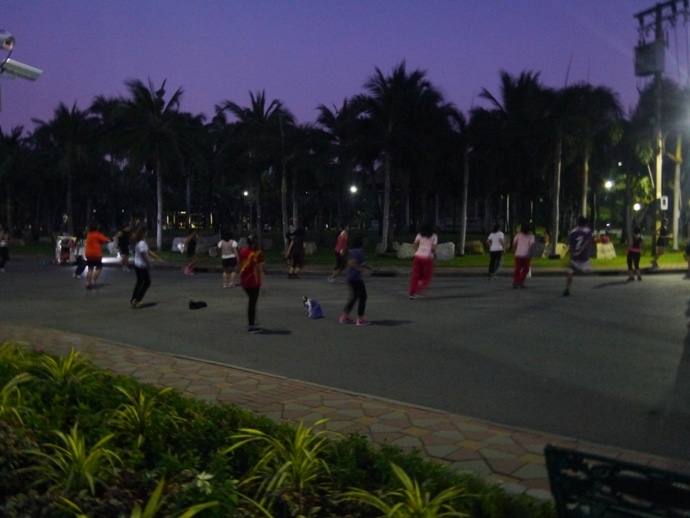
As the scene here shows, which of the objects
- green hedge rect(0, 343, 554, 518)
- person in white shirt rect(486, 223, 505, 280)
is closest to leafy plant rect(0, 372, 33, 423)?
green hedge rect(0, 343, 554, 518)

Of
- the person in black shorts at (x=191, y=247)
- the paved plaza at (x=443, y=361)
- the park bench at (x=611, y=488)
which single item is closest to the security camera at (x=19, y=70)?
the paved plaza at (x=443, y=361)

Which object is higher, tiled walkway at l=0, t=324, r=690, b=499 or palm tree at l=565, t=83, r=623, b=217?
palm tree at l=565, t=83, r=623, b=217

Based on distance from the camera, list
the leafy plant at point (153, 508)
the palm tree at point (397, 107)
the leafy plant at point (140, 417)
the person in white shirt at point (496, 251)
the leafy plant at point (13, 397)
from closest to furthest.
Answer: the leafy plant at point (153, 508) < the leafy plant at point (140, 417) < the leafy plant at point (13, 397) < the person in white shirt at point (496, 251) < the palm tree at point (397, 107)

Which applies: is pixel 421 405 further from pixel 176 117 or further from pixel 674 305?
pixel 176 117

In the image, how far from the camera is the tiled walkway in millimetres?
5145

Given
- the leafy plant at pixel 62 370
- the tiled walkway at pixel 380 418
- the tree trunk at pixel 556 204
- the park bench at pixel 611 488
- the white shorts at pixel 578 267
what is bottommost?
the tiled walkway at pixel 380 418

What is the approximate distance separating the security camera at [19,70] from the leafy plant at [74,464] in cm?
784

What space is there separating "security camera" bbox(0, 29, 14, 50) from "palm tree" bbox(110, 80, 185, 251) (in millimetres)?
26670

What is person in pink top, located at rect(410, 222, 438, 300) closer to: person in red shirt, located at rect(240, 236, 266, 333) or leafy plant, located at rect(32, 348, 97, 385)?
person in red shirt, located at rect(240, 236, 266, 333)

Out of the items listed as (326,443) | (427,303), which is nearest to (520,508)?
(326,443)

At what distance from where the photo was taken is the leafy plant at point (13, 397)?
505cm

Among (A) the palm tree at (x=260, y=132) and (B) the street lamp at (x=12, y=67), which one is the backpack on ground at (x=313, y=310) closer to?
(B) the street lamp at (x=12, y=67)

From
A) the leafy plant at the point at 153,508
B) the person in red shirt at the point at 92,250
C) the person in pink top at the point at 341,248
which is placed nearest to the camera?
the leafy plant at the point at 153,508

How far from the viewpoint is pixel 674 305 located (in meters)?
14.0
